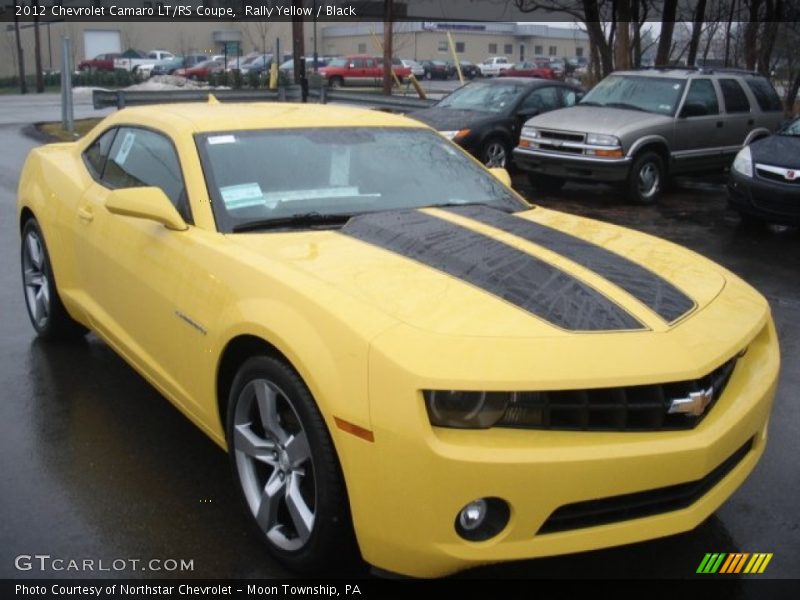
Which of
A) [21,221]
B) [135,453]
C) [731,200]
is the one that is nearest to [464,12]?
[731,200]

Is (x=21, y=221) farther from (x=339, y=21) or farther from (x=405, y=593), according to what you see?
(x=339, y=21)

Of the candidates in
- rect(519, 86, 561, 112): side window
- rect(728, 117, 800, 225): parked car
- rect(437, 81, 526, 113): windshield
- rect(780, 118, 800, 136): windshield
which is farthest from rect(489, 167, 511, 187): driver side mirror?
rect(519, 86, 561, 112): side window

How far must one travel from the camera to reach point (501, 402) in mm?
2531

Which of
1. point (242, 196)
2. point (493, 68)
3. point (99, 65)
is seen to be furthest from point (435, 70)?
point (242, 196)

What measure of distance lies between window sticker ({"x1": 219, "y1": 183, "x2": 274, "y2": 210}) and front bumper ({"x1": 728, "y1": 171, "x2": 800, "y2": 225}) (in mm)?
7046

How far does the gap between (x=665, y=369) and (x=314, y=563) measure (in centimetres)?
128

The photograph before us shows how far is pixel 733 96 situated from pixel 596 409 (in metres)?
11.8

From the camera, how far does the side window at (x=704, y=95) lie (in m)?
12.3

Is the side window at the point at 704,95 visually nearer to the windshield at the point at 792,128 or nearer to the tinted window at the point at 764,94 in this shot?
the tinted window at the point at 764,94

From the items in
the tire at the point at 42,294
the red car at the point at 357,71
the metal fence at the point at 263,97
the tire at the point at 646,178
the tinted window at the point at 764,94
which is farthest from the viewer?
the red car at the point at 357,71

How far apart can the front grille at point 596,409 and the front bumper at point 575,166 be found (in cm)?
902

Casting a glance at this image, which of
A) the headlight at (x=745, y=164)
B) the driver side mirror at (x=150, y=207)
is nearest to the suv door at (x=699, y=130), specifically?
the headlight at (x=745, y=164)

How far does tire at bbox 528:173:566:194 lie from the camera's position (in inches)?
496

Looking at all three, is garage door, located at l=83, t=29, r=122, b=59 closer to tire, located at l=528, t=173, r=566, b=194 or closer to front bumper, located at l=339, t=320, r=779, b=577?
tire, located at l=528, t=173, r=566, b=194
